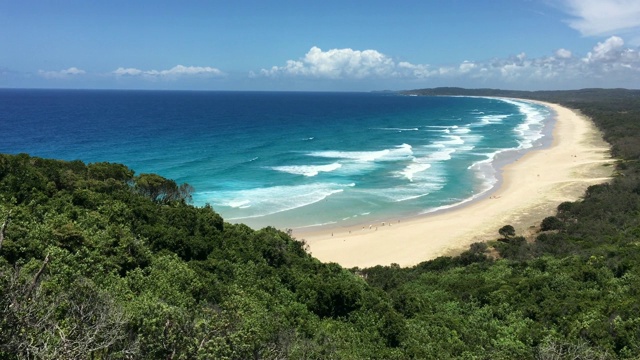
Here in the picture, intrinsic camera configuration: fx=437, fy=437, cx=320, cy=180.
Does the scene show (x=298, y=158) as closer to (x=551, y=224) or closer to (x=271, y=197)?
(x=271, y=197)

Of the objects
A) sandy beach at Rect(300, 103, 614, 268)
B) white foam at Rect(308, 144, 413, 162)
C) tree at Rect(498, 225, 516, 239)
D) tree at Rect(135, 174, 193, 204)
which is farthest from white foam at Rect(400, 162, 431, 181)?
tree at Rect(135, 174, 193, 204)

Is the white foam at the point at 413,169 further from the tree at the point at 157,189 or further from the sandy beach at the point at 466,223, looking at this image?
the tree at the point at 157,189

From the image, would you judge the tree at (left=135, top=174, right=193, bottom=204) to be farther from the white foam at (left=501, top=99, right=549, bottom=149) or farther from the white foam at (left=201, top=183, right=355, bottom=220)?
the white foam at (left=501, top=99, right=549, bottom=149)

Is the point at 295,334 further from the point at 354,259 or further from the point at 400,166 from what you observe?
the point at 400,166

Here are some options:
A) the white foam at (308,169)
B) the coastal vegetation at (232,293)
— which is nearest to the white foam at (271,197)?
the white foam at (308,169)

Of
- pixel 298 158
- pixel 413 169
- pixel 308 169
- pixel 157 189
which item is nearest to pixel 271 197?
pixel 308 169

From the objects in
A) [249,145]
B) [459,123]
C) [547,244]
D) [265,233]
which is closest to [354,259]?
[265,233]
